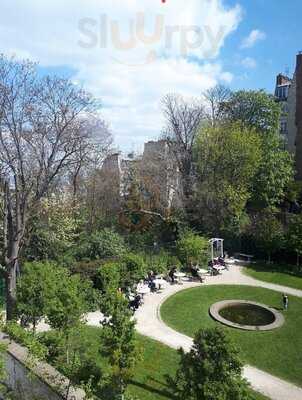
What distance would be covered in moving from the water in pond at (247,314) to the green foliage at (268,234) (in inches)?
388

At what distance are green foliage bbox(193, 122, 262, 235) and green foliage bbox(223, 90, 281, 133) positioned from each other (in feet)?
17.3

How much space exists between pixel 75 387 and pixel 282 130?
4646 centimetres

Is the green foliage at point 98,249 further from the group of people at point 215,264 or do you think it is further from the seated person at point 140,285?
the group of people at point 215,264

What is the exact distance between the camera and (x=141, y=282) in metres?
26.7

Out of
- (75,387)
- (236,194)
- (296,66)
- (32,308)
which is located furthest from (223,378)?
(296,66)

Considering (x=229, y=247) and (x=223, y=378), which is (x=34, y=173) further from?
(x=229, y=247)

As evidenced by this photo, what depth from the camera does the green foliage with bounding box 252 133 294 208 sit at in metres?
39.1

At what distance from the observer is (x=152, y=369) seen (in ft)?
52.5

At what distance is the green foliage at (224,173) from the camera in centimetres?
3612

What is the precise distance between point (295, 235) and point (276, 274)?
11.0 feet

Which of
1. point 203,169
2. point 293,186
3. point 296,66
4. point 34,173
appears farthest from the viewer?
point 296,66

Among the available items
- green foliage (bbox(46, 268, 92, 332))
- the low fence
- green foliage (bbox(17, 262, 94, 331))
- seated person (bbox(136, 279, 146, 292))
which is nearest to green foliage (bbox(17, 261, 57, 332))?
green foliage (bbox(17, 262, 94, 331))

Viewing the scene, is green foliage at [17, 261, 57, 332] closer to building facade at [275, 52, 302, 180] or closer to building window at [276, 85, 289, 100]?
building facade at [275, 52, 302, 180]

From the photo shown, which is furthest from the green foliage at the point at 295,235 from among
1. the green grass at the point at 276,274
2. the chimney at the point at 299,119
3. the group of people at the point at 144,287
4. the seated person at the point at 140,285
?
the chimney at the point at 299,119
